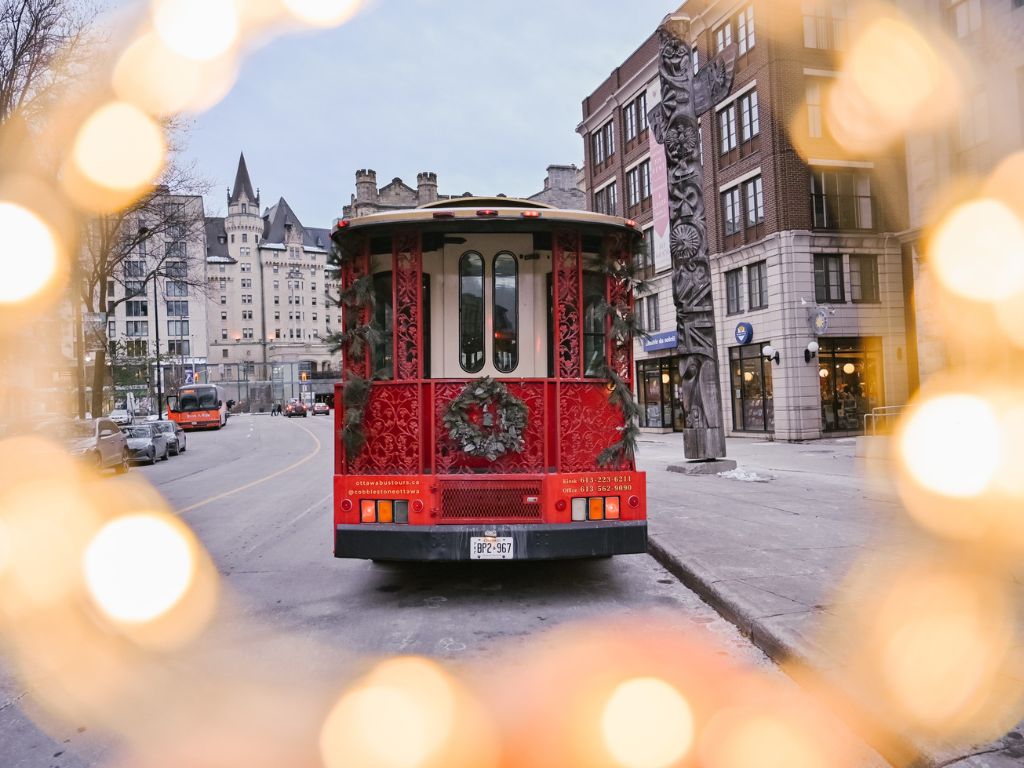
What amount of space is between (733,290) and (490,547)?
24.1 m

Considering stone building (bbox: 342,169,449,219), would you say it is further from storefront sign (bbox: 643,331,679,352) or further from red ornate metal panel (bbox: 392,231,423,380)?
red ornate metal panel (bbox: 392,231,423,380)

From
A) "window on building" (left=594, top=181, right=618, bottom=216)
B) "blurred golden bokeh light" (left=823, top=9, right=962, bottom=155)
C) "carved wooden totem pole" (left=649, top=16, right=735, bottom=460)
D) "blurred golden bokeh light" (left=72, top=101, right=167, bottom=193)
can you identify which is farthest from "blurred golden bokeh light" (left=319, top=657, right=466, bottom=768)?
"window on building" (left=594, top=181, right=618, bottom=216)

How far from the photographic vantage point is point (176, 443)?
27.9 meters

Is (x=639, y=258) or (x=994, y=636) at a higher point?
(x=639, y=258)

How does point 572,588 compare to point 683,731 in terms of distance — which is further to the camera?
point 572,588

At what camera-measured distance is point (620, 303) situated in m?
6.53

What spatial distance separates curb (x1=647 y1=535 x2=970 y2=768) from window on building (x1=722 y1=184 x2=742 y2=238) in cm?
2290

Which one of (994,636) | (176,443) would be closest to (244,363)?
(176,443)

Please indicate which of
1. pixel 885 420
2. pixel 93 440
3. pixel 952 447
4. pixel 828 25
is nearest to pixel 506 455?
pixel 952 447

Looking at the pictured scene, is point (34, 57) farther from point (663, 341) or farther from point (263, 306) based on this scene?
point (263, 306)

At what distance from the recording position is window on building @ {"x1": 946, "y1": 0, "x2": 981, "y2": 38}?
18.7m

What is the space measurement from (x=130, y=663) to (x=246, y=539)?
4.49 meters

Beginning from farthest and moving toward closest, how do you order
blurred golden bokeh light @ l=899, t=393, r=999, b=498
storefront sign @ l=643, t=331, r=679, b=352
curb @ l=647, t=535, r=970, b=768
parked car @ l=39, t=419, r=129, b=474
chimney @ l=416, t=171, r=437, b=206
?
chimney @ l=416, t=171, r=437, b=206 < storefront sign @ l=643, t=331, r=679, b=352 < parked car @ l=39, t=419, r=129, b=474 < blurred golden bokeh light @ l=899, t=393, r=999, b=498 < curb @ l=647, t=535, r=970, b=768

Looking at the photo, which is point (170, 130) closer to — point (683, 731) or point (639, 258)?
point (639, 258)
